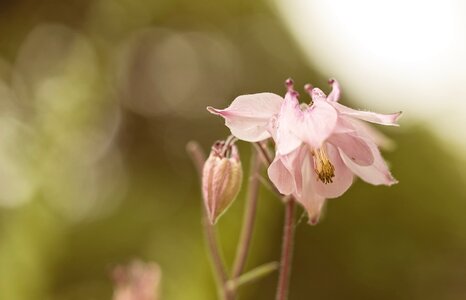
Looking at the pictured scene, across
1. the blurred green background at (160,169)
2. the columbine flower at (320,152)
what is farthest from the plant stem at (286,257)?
the blurred green background at (160,169)

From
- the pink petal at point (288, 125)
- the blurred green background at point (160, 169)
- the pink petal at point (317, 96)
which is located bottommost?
the blurred green background at point (160, 169)

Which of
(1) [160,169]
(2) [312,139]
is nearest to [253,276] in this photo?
(2) [312,139]

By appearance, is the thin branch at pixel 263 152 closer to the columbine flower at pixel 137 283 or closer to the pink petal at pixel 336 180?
the pink petal at pixel 336 180

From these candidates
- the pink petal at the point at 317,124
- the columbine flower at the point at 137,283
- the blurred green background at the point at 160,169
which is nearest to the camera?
the pink petal at the point at 317,124

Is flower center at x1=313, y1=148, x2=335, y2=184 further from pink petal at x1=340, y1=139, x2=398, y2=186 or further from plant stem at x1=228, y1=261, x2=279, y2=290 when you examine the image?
plant stem at x1=228, y1=261, x2=279, y2=290

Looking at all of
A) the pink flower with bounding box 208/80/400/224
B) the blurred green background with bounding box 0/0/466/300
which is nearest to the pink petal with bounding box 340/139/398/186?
the pink flower with bounding box 208/80/400/224

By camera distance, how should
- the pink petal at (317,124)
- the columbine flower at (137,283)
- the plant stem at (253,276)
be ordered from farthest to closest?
1. the columbine flower at (137,283)
2. the plant stem at (253,276)
3. the pink petal at (317,124)

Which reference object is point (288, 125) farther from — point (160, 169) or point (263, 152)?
point (160, 169)
